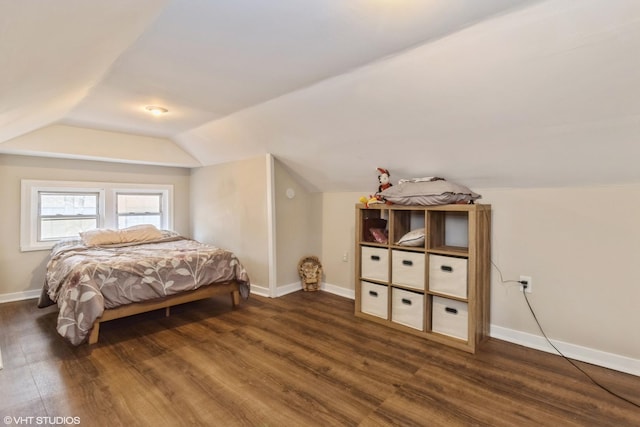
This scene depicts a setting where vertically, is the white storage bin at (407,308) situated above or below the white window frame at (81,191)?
below

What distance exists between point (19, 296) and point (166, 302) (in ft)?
7.32

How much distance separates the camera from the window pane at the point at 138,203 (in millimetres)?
4711

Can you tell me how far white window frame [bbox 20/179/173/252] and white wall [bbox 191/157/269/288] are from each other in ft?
1.52

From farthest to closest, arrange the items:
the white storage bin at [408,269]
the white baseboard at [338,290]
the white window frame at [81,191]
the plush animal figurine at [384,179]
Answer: the white baseboard at [338,290] → the white window frame at [81,191] → the plush animal figurine at [384,179] → the white storage bin at [408,269]

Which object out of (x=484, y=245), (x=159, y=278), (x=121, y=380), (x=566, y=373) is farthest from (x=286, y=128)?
(x=566, y=373)

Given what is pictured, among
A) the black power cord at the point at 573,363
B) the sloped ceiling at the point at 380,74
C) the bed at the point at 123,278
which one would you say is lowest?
the black power cord at the point at 573,363

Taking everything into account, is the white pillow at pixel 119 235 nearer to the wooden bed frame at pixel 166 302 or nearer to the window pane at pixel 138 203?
the window pane at pixel 138 203

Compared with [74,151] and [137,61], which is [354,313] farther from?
[74,151]

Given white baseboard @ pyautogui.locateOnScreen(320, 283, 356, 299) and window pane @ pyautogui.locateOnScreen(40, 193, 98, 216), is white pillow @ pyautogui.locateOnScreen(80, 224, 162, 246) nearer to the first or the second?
window pane @ pyautogui.locateOnScreen(40, 193, 98, 216)

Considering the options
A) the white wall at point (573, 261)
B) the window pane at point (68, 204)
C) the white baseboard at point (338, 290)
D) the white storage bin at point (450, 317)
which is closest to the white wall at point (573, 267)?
the white wall at point (573, 261)

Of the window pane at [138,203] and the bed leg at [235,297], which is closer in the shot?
the bed leg at [235,297]

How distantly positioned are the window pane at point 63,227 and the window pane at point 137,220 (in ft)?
1.05
